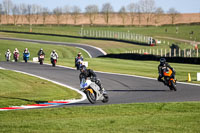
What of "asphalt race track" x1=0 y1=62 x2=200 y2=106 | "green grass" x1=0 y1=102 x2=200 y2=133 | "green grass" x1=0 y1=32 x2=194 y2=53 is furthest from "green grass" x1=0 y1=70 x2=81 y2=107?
"green grass" x1=0 y1=32 x2=194 y2=53

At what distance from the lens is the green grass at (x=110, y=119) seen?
36.9ft

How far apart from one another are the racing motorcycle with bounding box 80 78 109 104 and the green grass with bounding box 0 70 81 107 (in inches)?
98.6

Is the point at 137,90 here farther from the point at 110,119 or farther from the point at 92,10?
the point at 92,10

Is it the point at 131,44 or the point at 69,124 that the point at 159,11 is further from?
the point at 69,124

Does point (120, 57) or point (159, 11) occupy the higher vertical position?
point (159, 11)

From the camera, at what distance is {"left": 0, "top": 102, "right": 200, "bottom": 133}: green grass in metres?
11.2

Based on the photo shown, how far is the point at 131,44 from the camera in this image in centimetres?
7769

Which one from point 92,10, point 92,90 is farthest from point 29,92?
point 92,10

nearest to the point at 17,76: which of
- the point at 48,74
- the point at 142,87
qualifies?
Result: the point at 48,74

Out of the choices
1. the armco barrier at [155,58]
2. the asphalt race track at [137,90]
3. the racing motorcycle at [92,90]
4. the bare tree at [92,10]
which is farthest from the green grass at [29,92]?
the bare tree at [92,10]

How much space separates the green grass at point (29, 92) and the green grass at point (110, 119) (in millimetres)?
3233

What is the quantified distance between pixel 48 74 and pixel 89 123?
715 inches

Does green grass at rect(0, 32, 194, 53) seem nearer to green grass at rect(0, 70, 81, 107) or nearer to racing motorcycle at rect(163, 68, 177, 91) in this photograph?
green grass at rect(0, 70, 81, 107)

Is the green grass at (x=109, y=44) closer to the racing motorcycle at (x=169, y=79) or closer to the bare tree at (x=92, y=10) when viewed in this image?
Answer: the racing motorcycle at (x=169, y=79)
